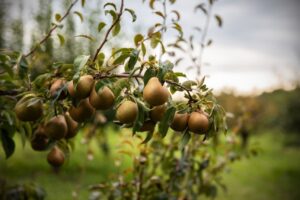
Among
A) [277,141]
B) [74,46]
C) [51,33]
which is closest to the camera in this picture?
[51,33]

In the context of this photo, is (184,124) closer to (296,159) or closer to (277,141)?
(296,159)

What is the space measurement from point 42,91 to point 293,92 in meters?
13.3

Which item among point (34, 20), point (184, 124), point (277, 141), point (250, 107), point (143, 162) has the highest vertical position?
point (34, 20)

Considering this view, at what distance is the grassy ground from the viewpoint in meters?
5.57

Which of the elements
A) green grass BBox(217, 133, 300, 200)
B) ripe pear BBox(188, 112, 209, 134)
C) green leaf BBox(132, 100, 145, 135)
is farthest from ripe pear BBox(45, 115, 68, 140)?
green grass BBox(217, 133, 300, 200)

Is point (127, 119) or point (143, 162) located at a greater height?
point (127, 119)

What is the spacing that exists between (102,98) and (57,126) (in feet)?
0.86

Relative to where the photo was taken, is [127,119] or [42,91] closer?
[127,119]

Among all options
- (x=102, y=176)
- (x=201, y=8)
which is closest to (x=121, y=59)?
(x=201, y=8)

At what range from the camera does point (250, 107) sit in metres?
13.8

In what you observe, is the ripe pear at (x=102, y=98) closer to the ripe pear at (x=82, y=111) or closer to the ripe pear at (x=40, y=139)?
the ripe pear at (x=82, y=111)

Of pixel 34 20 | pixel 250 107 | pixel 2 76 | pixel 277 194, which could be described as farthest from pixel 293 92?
pixel 2 76

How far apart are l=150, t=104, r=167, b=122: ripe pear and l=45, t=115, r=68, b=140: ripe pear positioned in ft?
0.97

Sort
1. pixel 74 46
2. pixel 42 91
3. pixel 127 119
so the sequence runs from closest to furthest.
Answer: pixel 127 119
pixel 42 91
pixel 74 46
